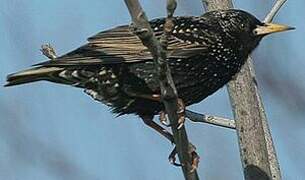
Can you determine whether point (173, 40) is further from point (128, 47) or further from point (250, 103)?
point (250, 103)

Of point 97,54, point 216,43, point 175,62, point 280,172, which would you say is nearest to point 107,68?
point 97,54

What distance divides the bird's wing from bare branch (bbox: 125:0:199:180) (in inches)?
29.9

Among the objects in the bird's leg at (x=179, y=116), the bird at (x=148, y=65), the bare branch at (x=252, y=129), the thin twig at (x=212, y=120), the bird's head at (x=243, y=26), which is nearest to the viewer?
the bird's leg at (x=179, y=116)

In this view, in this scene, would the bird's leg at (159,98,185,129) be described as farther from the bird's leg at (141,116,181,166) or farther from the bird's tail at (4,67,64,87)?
the bird's tail at (4,67,64,87)

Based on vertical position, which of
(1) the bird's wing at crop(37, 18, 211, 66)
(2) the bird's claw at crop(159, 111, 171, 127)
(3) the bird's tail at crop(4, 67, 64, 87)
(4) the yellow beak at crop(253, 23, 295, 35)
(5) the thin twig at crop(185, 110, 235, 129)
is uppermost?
(3) the bird's tail at crop(4, 67, 64, 87)

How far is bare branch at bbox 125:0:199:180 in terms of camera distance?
103 inches

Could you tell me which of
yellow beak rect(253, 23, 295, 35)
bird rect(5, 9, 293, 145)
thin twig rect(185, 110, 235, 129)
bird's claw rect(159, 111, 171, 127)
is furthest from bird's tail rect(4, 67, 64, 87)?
yellow beak rect(253, 23, 295, 35)

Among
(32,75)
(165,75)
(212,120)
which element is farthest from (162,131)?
(165,75)

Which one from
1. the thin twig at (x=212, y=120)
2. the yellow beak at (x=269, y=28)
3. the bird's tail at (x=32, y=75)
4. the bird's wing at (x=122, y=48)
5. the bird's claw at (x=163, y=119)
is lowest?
the thin twig at (x=212, y=120)

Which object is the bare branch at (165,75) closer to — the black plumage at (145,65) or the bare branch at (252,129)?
the bare branch at (252,129)

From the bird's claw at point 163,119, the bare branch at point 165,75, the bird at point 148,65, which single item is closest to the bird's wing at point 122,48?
the bird at point 148,65

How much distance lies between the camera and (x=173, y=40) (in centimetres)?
421

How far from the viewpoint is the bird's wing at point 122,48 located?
3.91 meters

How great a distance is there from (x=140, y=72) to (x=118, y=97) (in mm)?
173
